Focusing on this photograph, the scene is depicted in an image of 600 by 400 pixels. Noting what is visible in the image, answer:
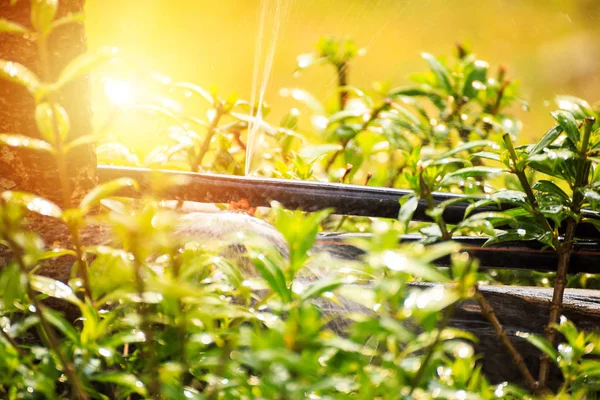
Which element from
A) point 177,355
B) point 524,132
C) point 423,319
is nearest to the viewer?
point 423,319

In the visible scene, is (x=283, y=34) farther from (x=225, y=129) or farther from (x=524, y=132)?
(x=225, y=129)

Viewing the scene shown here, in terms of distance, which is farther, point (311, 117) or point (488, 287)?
point (311, 117)

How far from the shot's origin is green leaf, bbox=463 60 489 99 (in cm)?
209

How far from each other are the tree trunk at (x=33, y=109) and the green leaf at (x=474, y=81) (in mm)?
1397

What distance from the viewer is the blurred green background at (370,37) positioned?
15.4 ft

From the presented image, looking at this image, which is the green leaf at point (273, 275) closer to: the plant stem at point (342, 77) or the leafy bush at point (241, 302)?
the leafy bush at point (241, 302)

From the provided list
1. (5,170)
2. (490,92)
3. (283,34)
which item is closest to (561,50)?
(283,34)

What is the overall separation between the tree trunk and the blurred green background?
3.42m

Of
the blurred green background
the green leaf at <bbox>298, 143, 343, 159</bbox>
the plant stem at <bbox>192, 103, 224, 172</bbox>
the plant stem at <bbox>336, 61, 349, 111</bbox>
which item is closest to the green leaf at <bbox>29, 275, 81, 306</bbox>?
the green leaf at <bbox>298, 143, 343, 159</bbox>

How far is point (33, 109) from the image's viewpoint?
109 cm

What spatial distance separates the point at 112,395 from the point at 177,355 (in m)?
A: 0.18

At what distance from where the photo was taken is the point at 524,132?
4.70 meters

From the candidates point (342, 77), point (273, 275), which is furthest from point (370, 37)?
point (273, 275)

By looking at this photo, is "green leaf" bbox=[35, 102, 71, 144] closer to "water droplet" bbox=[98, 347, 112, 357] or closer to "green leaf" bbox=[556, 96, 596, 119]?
"water droplet" bbox=[98, 347, 112, 357]
